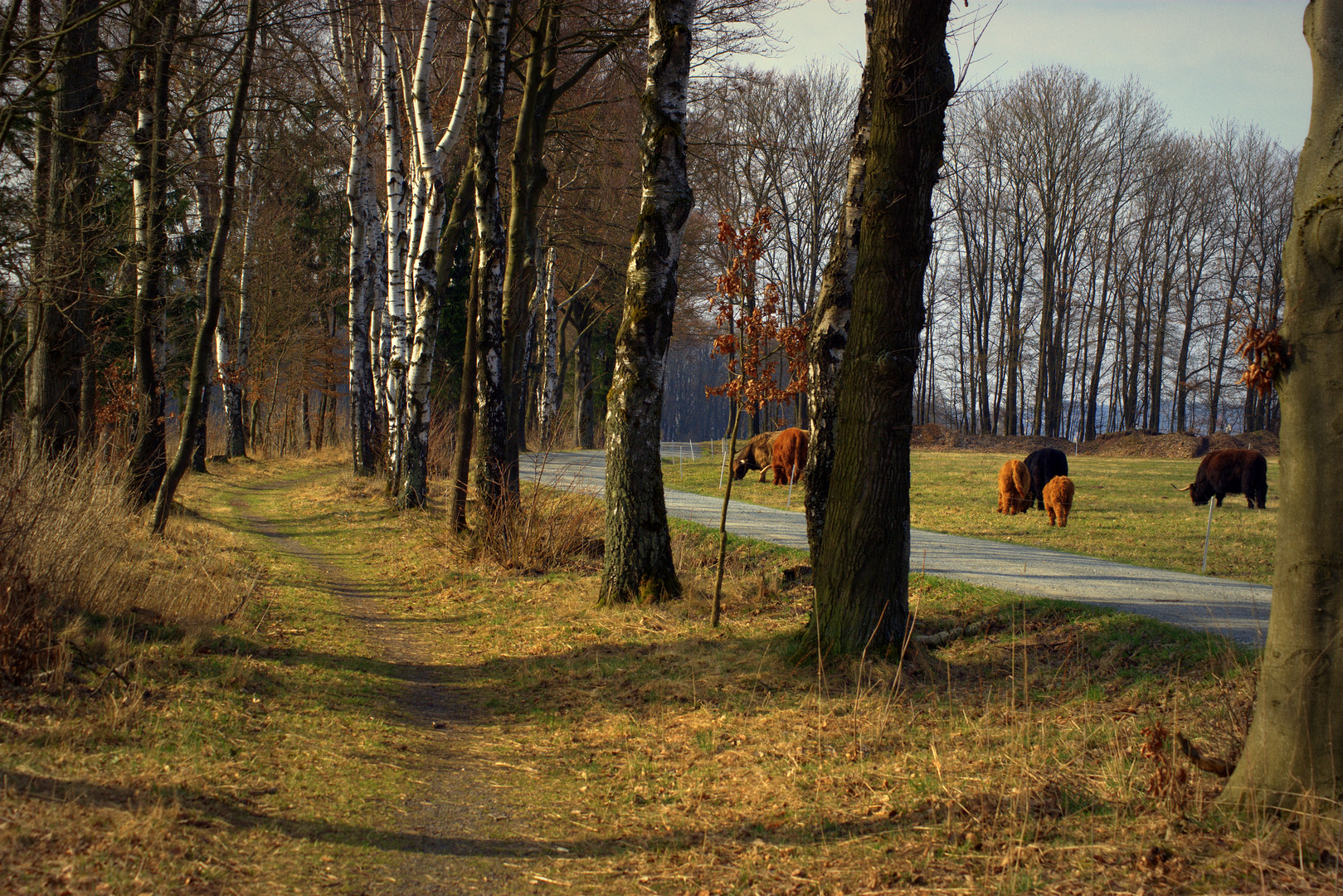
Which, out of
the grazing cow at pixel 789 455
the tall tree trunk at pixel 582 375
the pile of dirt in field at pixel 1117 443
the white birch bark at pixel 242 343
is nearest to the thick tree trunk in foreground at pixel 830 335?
the grazing cow at pixel 789 455

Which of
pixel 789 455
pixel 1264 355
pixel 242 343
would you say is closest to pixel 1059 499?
pixel 789 455

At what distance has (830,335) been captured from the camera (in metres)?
8.48

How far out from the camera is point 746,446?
22.0 m

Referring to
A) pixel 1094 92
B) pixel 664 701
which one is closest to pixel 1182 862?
pixel 664 701

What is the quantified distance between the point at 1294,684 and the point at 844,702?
266 cm

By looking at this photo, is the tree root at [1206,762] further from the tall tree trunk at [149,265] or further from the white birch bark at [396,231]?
the white birch bark at [396,231]

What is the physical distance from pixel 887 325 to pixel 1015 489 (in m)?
11.7

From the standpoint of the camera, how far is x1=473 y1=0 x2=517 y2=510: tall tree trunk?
1084 cm

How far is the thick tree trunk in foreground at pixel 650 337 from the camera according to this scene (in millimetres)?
7809

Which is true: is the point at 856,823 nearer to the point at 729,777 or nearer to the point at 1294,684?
the point at 729,777

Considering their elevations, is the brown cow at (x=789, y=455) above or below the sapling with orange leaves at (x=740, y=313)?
below

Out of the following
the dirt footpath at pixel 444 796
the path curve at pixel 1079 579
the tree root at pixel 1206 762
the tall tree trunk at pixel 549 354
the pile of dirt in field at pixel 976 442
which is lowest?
the dirt footpath at pixel 444 796

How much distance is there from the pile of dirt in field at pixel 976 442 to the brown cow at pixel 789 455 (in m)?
22.7

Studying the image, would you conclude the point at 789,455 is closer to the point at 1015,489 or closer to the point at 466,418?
the point at 1015,489
